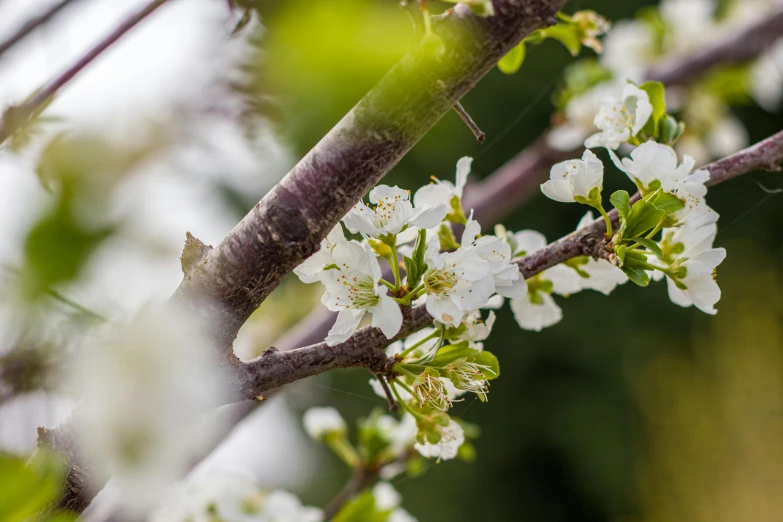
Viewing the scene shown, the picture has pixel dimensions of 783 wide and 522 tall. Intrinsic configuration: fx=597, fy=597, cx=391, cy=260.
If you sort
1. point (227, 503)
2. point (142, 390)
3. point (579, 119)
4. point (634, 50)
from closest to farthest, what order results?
point (142, 390) < point (227, 503) < point (579, 119) < point (634, 50)

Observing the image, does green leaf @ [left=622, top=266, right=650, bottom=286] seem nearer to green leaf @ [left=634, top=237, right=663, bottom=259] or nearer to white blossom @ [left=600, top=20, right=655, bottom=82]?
green leaf @ [left=634, top=237, right=663, bottom=259]

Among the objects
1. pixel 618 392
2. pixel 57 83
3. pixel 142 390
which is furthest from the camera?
pixel 618 392

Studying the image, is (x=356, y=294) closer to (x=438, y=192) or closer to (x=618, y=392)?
(x=438, y=192)

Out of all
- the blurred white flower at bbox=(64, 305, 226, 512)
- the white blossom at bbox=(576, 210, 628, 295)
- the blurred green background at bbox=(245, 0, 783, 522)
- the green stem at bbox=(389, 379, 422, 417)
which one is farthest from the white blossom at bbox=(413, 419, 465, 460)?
the blurred green background at bbox=(245, 0, 783, 522)

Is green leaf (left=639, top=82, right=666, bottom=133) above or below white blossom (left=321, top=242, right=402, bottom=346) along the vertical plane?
below

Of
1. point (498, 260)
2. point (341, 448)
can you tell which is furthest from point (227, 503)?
point (498, 260)

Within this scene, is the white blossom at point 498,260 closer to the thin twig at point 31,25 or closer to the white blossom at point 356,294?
the white blossom at point 356,294
